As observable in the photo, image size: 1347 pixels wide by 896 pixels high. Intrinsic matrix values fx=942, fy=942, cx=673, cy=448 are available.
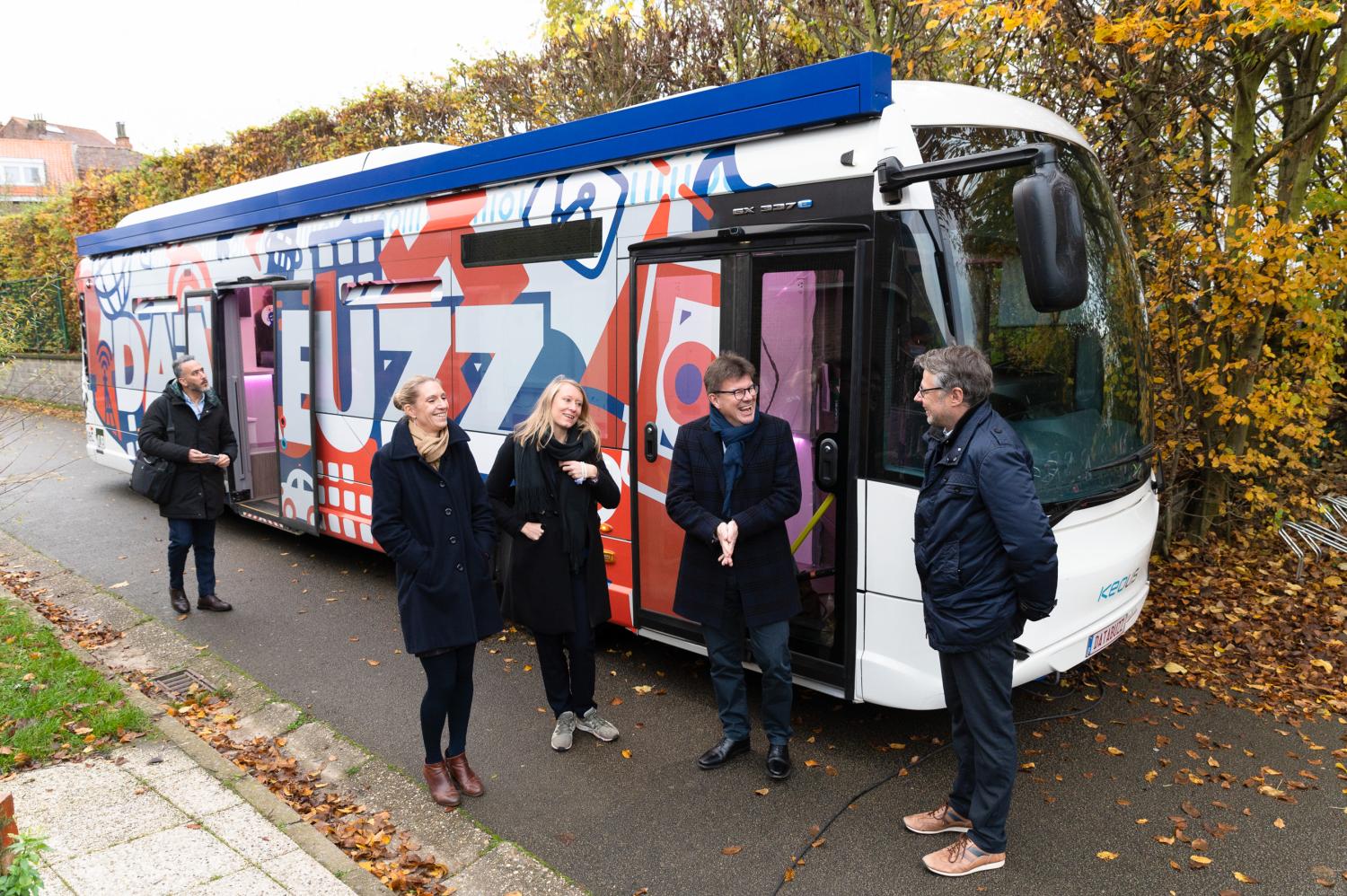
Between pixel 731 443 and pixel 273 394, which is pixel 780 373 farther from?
pixel 273 394

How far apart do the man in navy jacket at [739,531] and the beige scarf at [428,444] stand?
101cm

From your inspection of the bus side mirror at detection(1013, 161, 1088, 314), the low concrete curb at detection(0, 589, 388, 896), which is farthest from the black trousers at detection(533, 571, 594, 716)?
the bus side mirror at detection(1013, 161, 1088, 314)

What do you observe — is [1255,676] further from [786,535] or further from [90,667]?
[90,667]

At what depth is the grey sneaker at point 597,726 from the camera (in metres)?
4.68

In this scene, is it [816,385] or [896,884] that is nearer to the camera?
[896,884]

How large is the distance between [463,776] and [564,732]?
23.4 inches

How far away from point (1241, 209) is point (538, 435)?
16.8ft

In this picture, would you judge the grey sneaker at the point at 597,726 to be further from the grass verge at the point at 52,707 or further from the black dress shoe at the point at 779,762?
the grass verge at the point at 52,707

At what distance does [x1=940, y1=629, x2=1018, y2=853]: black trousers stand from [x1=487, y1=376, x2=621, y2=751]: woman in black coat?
1.68m

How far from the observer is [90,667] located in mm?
5465

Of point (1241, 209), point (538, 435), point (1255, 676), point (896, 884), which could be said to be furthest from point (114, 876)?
point (1241, 209)

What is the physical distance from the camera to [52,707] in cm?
492

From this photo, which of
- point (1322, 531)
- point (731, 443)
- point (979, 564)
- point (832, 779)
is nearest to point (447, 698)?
point (731, 443)

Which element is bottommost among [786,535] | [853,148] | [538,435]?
[786,535]
